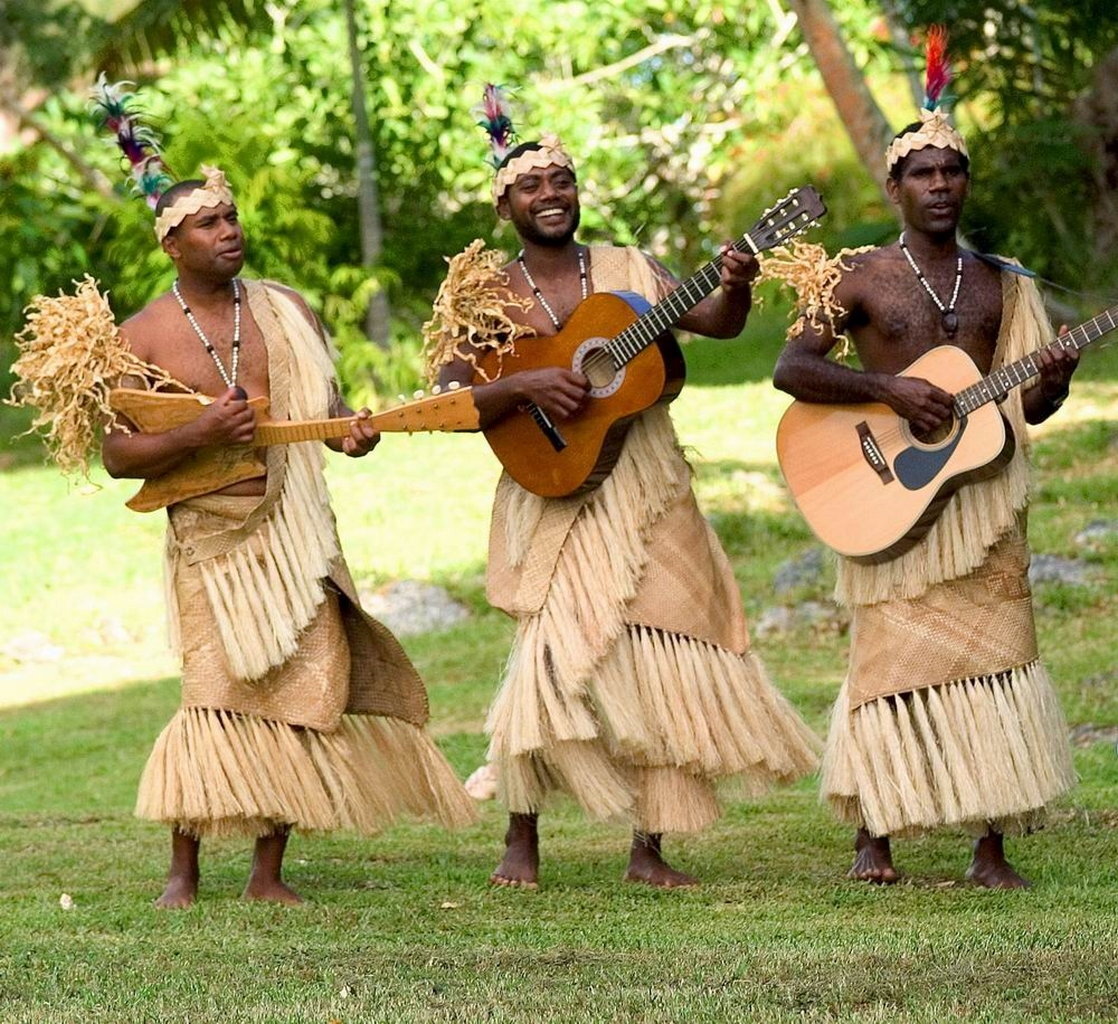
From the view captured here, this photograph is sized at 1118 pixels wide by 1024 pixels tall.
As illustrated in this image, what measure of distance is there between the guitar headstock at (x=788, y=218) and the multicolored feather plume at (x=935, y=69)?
0.58 meters

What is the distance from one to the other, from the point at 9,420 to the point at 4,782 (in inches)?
498

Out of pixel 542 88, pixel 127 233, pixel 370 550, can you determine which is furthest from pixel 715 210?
pixel 370 550

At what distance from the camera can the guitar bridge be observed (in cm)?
568

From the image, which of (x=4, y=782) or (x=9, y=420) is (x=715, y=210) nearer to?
(x=9, y=420)

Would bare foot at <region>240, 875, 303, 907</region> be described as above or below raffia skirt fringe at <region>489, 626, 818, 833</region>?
below

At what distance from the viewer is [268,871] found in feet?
19.3

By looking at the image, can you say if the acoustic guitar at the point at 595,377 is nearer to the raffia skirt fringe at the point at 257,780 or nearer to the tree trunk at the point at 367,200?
the raffia skirt fringe at the point at 257,780

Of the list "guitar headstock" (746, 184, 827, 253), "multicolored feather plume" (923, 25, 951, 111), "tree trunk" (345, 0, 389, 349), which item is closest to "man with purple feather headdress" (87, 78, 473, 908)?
"guitar headstock" (746, 184, 827, 253)

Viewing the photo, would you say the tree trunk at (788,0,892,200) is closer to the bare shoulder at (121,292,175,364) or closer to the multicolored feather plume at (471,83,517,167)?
the multicolored feather plume at (471,83,517,167)

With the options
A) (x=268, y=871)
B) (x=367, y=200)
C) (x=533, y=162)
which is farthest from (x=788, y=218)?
(x=367, y=200)

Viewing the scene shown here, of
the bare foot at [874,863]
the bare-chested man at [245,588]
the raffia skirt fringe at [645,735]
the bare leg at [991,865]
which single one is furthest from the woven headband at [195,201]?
the bare leg at [991,865]

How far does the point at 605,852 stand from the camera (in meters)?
6.66

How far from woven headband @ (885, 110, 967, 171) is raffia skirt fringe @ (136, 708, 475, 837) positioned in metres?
2.18

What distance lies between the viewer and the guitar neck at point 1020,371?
17.1 ft
